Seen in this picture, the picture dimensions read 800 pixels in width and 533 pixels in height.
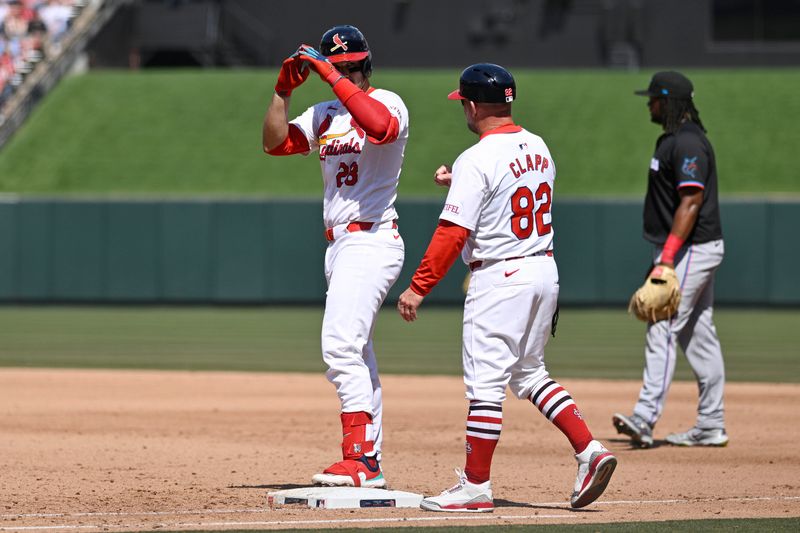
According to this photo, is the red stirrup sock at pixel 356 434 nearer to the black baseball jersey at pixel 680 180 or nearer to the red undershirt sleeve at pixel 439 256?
the red undershirt sleeve at pixel 439 256

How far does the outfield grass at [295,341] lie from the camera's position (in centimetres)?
1298

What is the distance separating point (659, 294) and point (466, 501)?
2.61 meters

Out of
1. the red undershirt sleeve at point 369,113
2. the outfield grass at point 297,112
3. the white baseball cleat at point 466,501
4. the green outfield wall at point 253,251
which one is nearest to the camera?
the white baseball cleat at point 466,501

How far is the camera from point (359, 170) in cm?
598

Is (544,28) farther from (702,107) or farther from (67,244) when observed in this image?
(67,244)

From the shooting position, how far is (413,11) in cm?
3228

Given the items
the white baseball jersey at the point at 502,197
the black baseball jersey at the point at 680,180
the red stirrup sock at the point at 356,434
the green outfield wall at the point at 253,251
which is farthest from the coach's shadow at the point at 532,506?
the green outfield wall at the point at 253,251

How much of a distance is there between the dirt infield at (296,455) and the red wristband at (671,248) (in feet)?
3.71

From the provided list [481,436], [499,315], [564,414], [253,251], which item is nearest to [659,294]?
[564,414]


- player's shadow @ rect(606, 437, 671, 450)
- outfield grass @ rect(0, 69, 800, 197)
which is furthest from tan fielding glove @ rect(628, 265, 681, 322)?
outfield grass @ rect(0, 69, 800, 197)

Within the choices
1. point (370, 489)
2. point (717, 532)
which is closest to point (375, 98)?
point (370, 489)

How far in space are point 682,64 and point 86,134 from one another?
1395 centimetres

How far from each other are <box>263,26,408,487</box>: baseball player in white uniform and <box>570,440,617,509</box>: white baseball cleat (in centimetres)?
90

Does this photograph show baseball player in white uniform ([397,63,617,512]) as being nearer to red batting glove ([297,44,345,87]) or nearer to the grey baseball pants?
red batting glove ([297,44,345,87])
